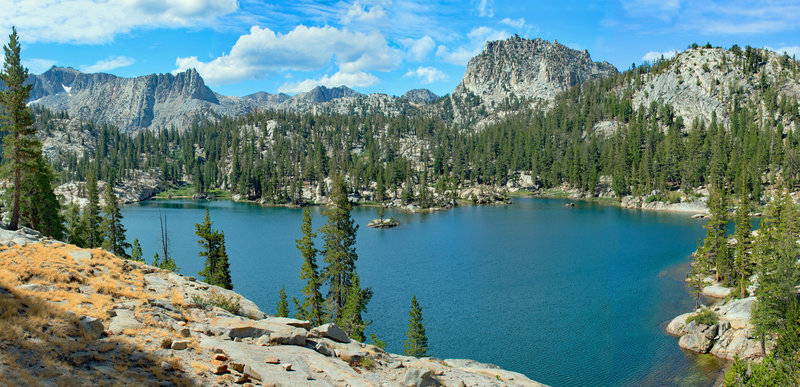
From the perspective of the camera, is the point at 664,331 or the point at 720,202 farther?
the point at 720,202

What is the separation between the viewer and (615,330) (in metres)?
52.6

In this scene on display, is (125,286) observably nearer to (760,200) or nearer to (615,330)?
(615,330)

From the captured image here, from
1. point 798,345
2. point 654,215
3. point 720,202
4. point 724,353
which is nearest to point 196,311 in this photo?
point 798,345

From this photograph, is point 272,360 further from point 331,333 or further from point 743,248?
point 743,248

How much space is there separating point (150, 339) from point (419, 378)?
38.7 ft

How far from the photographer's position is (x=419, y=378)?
2069cm

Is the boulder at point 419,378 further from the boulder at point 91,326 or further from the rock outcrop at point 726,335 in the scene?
the rock outcrop at point 726,335

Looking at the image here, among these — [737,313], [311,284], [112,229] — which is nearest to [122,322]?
[311,284]

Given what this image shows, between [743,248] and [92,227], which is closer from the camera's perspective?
[743,248]

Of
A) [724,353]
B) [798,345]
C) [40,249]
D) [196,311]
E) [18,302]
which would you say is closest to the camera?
[18,302]

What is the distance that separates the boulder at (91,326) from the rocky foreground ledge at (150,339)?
0.04 meters

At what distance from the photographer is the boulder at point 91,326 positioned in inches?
701

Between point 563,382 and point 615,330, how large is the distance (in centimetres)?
1484

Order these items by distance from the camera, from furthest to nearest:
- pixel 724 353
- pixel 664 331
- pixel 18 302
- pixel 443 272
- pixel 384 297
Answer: pixel 443 272 < pixel 384 297 < pixel 664 331 < pixel 724 353 < pixel 18 302
